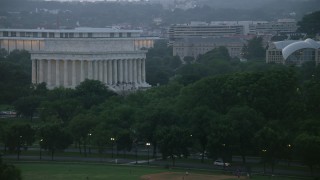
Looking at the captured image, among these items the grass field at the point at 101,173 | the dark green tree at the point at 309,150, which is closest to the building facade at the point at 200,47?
the grass field at the point at 101,173

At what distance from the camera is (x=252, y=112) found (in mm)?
70750

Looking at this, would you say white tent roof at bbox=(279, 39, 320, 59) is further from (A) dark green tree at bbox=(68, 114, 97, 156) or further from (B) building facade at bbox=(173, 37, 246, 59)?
(A) dark green tree at bbox=(68, 114, 97, 156)

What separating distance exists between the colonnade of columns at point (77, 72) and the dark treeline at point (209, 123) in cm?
2472

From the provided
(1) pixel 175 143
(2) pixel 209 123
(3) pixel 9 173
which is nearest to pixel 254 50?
(2) pixel 209 123

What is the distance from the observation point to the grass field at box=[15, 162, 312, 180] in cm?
6169

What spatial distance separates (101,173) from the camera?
6378cm

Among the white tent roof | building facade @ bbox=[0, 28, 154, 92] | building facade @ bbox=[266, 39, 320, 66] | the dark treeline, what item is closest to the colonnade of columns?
building facade @ bbox=[0, 28, 154, 92]

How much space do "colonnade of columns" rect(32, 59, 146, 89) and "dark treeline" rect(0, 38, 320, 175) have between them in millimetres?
24721

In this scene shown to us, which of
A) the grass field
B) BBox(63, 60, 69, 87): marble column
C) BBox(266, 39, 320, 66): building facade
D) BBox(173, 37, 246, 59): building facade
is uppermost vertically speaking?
BBox(173, 37, 246, 59): building facade

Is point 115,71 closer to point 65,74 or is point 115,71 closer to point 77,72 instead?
point 77,72

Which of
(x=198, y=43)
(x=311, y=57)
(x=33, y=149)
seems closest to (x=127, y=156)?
(x=33, y=149)

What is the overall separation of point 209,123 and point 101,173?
35.4 feet

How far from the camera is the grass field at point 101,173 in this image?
61688mm

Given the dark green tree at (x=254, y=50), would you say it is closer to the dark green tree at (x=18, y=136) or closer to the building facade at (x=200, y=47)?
the building facade at (x=200, y=47)
